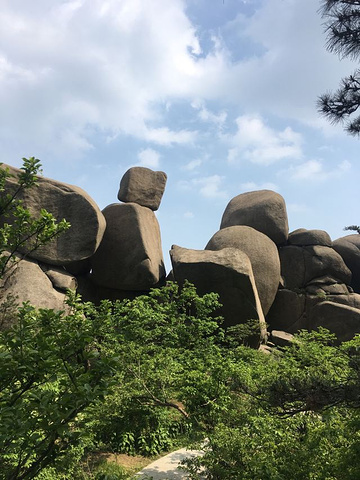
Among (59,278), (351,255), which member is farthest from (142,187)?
(351,255)

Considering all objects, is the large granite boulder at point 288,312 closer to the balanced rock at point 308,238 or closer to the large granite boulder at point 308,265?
the large granite boulder at point 308,265

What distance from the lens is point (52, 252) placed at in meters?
13.7

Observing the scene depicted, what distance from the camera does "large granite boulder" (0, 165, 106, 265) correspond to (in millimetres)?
13492

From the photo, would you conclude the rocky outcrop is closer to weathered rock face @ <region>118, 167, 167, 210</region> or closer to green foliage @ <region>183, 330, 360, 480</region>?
weathered rock face @ <region>118, 167, 167, 210</region>

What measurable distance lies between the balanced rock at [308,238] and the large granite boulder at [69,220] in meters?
9.53

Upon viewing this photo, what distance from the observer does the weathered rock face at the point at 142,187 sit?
A: 16891mm

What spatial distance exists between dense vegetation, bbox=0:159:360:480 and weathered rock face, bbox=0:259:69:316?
211 centimetres

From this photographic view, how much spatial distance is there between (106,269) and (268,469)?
11.6 m

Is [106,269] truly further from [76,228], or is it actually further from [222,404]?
[222,404]

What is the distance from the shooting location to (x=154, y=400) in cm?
774

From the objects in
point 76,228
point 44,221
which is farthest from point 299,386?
point 76,228

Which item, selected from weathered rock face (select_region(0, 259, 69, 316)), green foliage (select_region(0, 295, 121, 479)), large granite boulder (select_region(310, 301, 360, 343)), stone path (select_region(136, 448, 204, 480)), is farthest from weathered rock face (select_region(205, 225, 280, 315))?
green foliage (select_region(0, 295, 121, 479))

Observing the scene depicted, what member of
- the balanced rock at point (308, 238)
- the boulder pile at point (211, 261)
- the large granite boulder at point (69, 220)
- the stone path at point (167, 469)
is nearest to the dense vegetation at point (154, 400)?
the stone path at point (167, 469)

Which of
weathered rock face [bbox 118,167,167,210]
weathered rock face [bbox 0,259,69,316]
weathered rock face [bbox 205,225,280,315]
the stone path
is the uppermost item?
weathered rock face [bbox 118,167,167,210]
